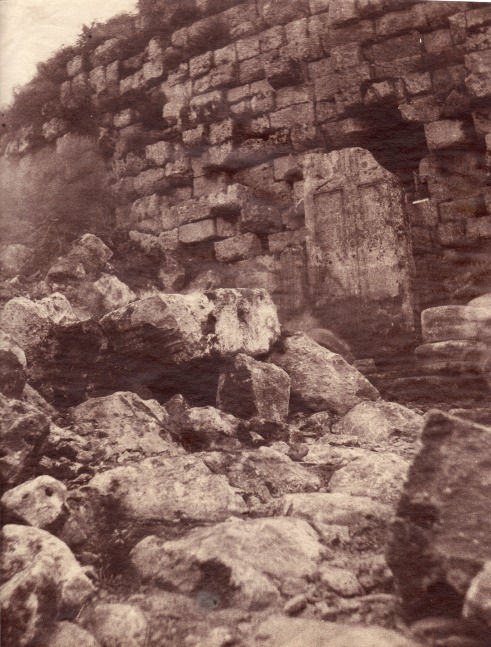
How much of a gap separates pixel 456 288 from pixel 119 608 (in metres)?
2.47

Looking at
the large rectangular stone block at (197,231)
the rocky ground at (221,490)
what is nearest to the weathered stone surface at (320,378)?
the rocky ground at (221,490)

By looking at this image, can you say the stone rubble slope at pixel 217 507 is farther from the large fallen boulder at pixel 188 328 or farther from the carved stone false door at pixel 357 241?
the carved stone false door at pixel 357 241

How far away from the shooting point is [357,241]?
12.9 ft

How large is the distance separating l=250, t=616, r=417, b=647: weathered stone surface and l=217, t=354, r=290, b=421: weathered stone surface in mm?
1117

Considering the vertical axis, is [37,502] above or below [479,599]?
above

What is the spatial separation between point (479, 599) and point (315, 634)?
1.84 feet

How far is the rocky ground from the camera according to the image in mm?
2152

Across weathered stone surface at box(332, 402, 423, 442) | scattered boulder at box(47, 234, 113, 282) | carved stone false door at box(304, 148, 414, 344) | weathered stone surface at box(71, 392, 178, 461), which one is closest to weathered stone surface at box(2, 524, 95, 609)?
weathered stone surface at box(71, 392, 178, 461)

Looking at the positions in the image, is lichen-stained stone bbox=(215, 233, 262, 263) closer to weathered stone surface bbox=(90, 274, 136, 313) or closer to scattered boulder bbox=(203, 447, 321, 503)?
weathered stone surface bbox=(90, 274, 136, 313)

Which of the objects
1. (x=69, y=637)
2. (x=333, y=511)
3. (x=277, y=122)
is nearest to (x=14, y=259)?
(x=277, y=122)

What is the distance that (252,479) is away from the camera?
2682 mm

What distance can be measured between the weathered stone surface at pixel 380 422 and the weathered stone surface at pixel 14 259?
2041 millimetres

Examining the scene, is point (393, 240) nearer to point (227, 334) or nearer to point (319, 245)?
point (319, 245)

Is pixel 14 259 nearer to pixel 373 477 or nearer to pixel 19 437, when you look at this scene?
pixel 19 437
